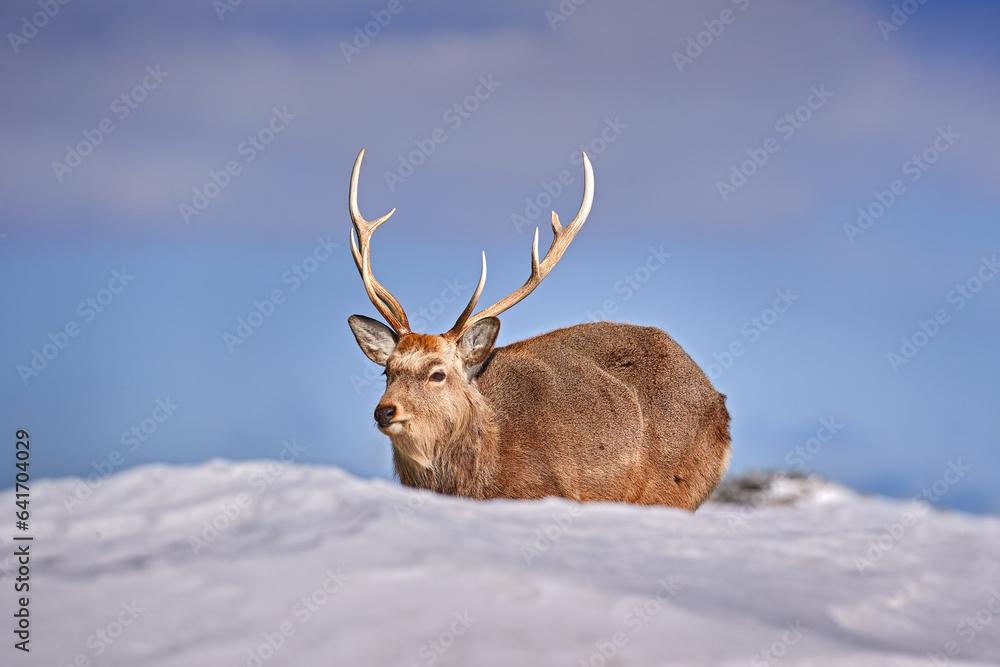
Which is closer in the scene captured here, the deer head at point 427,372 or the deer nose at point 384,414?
the deer nose at point 384,414

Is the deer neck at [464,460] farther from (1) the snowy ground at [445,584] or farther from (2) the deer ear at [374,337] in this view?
(1) the snowy ground at [445,584]

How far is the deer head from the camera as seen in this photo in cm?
696

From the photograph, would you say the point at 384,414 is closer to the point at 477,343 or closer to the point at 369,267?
the point at 477,343

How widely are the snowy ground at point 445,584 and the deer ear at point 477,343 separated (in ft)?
12.2

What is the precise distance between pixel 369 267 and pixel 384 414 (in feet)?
6.11

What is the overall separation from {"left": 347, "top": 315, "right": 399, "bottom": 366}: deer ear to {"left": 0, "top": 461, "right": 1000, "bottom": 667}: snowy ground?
368cm

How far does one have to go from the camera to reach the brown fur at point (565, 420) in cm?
718

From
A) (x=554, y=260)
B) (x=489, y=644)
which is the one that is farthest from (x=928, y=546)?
(x=554, y=260)

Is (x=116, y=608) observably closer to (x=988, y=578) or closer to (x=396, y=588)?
(x=396, y=588)

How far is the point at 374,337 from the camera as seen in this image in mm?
7438

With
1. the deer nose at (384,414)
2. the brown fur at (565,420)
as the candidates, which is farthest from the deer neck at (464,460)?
the deer nose at (384,414)

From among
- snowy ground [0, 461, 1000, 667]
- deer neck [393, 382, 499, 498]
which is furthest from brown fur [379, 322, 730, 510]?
snowy ground [0, 461, 1000, 667]

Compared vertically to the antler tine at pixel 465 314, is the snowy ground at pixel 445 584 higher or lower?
lower

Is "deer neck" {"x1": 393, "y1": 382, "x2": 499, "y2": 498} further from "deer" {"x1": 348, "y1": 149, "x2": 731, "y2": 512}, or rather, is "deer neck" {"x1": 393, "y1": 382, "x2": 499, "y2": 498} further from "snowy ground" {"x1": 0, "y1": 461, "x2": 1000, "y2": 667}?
"snowy ground" {"x1": 0, "y1": 461, "x2": 1000, "y2": 667}
